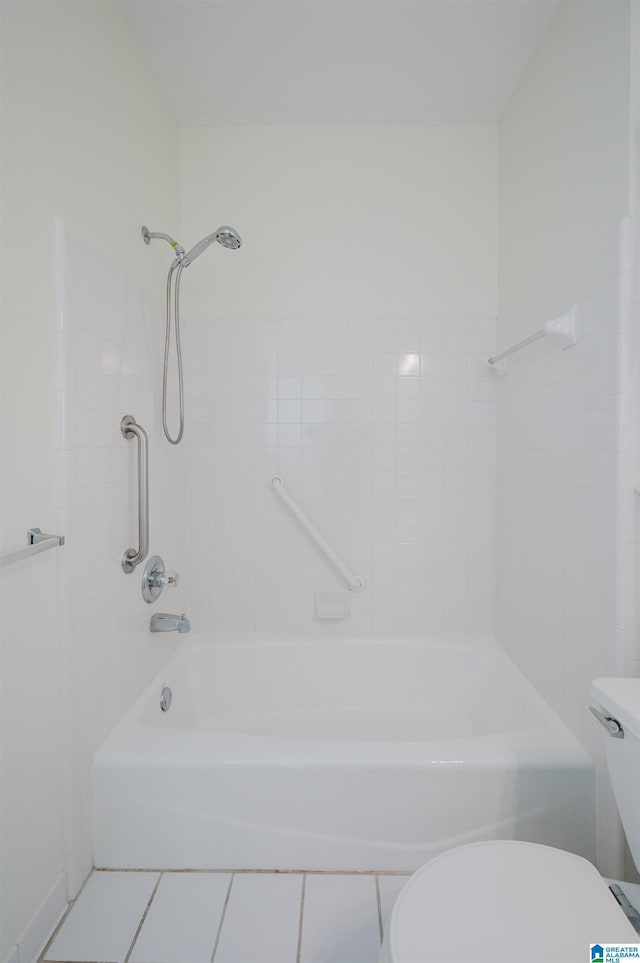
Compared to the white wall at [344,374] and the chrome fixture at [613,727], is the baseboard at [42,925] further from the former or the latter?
the chrome fixture at [613,727]

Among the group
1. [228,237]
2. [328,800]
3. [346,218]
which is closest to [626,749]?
[328,800]

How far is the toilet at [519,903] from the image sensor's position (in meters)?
0.75

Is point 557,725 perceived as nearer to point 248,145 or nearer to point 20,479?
point 20,479

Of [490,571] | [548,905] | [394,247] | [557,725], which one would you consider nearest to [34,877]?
[548,905]

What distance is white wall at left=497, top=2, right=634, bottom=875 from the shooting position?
124 centimetres

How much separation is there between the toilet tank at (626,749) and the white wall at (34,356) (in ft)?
4.17

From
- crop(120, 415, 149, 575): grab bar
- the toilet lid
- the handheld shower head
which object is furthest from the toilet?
the handheld shower head

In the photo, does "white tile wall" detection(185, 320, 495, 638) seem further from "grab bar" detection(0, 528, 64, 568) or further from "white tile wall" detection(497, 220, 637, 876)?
"grab bar" detection(0, 528, 64, 568)

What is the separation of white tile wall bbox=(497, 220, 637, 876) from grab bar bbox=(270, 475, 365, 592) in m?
0.64

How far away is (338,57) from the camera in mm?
1733

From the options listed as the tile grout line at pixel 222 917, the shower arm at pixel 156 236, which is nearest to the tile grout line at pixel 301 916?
the tile grout line at pixel 222 917

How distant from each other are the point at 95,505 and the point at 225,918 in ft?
3.69

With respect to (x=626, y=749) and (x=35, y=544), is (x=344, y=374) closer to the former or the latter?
(x=35, y=544)

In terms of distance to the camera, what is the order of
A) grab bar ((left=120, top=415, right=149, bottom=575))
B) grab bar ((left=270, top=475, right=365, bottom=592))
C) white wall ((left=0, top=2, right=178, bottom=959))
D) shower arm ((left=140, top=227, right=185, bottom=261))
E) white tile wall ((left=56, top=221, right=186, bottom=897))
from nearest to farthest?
white wall ((left=0, top=2, right=178, bottom=959)) → white tile wall ((left=56, top=221, right=186, bottom=897)) → grab bar ((left=120, top=415, right=149, bottom=575)) → shower arm ((left=140, top=227, right=185, bottom=261)) → grab bar ((left=270, top=475, right=365, bottom=592))
